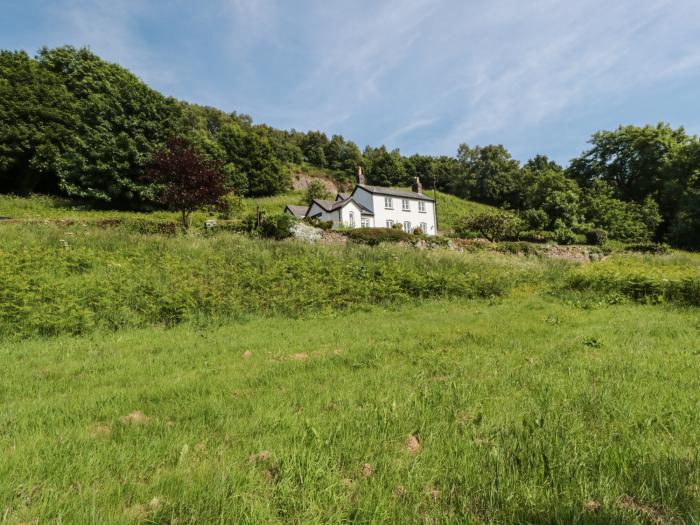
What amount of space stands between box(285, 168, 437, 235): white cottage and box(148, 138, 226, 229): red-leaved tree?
21.9 meters

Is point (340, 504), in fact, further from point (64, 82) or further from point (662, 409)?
point (64, 82)

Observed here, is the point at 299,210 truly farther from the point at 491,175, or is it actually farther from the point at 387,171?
the point at 387,171

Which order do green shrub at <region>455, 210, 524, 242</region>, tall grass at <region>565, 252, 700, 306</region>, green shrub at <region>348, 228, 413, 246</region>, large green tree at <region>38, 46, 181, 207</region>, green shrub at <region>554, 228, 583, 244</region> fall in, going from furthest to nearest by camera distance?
green shrub at <region>554, 228, 583, 244</region> → green shrub at <region>455, 210, 524, 242</region> → large green tree at <region>38, 46, 181, 207</region> → green shrub at <region>348, 228, 413, 246</region> → tall grass at <region>565, 252, 700, 306</region>

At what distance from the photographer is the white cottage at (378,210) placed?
4028cm

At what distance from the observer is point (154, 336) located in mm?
6262

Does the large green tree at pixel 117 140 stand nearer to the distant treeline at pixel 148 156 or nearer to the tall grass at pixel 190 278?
the distant treeline at pixel 148 156

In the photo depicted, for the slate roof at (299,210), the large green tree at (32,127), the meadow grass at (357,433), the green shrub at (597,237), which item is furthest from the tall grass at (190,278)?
the slate roof at (299,210)

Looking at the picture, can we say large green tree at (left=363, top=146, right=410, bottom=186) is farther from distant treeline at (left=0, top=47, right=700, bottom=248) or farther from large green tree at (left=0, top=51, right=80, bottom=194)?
large green tree at (left=0, top=51, right=80, bottom=194)

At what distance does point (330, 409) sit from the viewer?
3.14 meters

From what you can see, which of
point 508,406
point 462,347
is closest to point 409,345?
point 462,347

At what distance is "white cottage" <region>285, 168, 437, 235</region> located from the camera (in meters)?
40.3

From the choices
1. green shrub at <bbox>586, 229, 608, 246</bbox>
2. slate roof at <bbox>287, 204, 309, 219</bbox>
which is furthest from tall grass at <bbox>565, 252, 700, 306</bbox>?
slate roof at <bbox>287, 204, 309, 219</bbox>

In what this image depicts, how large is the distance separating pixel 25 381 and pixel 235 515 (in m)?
4.06

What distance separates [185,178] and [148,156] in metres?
14.4
